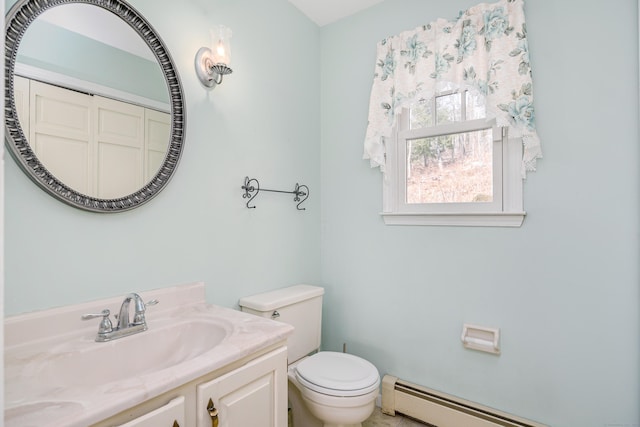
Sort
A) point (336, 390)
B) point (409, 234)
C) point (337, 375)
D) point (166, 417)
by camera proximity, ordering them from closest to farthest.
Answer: point (166, 417)
point (336, 390)
point (337, 375)
point (409, 234)

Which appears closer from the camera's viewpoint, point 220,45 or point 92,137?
point 92,137

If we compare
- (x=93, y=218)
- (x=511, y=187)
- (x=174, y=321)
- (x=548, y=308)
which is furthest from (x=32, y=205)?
(x=548, y=308)

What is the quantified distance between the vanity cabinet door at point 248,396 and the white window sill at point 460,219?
1.12 metres

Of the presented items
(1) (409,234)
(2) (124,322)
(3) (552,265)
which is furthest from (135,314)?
(3) (552,265)

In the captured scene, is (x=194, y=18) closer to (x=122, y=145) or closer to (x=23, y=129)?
(x=122, y=145)

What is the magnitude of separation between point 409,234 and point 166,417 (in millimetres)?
1558

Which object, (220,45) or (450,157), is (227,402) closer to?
(220,45)

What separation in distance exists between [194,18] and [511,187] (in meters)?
1.77

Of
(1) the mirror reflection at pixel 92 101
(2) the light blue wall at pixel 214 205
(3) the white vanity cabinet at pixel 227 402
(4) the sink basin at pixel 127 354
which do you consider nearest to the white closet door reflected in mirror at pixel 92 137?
(1) the mirror reflection at pixel 92 101

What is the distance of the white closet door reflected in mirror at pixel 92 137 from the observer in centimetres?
113

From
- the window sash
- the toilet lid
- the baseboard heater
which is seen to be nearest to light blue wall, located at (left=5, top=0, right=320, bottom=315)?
the toilet lid

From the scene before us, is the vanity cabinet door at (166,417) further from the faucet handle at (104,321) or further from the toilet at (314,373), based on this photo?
the toilet at (314,373)

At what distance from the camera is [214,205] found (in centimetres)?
170

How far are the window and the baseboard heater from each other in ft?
3.18
